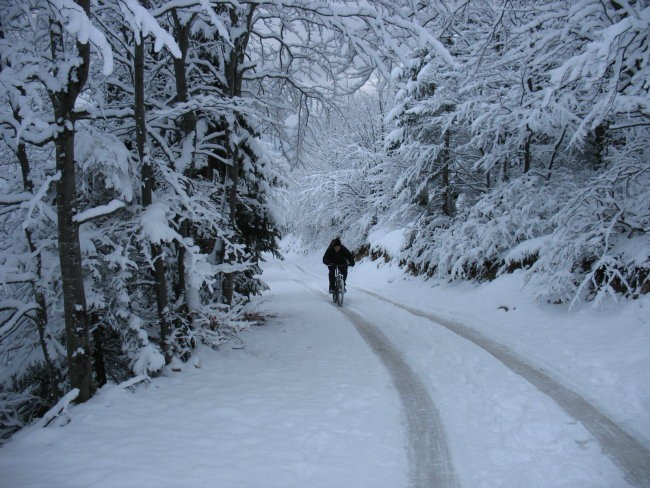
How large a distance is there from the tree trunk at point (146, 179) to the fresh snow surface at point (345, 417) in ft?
2.26

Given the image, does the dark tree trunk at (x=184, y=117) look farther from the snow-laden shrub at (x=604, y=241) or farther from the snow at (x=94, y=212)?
the snow-laden shrub at (x=604, y=241)

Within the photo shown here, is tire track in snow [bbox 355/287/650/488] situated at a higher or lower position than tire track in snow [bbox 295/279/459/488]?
higher

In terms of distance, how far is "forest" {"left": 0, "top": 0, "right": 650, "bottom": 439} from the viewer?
15.0ft

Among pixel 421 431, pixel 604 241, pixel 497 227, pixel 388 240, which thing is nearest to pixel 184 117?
pixel 421 431

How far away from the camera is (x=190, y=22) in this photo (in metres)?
6.67

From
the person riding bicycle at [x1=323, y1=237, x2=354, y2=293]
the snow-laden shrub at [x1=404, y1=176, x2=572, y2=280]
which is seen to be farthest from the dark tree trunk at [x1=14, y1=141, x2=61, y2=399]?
the snow-laden shrub at [x1=404, y1=176, x2=572, y2=280]

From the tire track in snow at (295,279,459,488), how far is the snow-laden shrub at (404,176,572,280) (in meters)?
5.97

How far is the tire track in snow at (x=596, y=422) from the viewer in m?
3.42

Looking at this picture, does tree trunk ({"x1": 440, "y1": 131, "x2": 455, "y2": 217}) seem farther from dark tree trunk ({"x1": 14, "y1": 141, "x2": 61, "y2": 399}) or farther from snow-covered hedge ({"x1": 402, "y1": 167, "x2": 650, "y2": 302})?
dark tree trunk ({"x1": 14, "y1": 141, "x2": 61, "y2": 399})

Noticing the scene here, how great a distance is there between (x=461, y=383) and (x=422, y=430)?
143 cm

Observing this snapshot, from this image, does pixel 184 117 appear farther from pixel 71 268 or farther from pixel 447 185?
pixel 447 185

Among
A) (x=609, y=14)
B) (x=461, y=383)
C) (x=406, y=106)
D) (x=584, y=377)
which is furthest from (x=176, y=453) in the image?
(x=406, y=106)

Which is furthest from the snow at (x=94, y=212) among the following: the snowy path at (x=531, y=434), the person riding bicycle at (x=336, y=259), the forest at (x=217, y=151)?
the person riding bicycle at (x=336, y=259)

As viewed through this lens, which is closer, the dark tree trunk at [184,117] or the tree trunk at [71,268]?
the tree trunk at [71,268]
